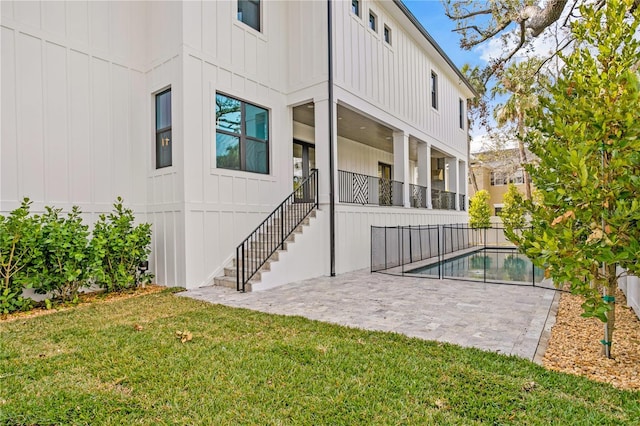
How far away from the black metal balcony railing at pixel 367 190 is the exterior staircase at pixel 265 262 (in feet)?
5.64

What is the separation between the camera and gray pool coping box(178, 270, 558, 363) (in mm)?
4109

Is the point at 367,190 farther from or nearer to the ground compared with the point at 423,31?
nearer to the ground

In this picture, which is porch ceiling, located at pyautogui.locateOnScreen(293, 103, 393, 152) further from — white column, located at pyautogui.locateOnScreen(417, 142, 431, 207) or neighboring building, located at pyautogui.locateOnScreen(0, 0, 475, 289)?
white column, located at pyautogui.locateOnScreen(417, 142, 431, 207)

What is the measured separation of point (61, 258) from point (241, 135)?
428cm

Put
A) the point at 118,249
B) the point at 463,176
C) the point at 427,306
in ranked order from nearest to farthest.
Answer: the point at 427,306, the point at 118,249, the point at 463,176

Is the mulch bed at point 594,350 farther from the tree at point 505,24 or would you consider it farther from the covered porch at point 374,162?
the covered porch at point 374,162

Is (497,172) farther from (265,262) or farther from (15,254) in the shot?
→ (15,254)

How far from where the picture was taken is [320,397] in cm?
271

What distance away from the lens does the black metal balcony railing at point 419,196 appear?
1402cm

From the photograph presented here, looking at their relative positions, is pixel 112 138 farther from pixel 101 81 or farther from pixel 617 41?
pixel 617 41

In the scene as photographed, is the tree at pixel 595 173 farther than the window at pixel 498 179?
No

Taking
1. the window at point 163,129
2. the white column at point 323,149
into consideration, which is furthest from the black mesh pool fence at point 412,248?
the window at point 163,129

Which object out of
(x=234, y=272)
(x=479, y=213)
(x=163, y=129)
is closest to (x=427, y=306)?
(x=234, y=272)

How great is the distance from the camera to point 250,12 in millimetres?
8805
